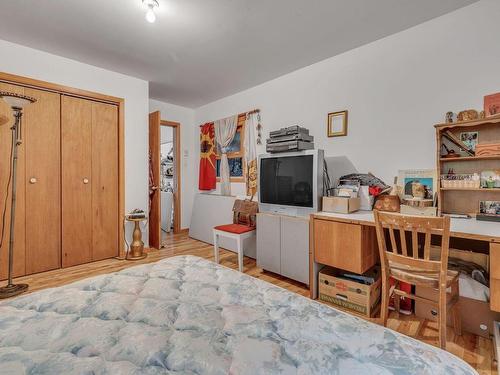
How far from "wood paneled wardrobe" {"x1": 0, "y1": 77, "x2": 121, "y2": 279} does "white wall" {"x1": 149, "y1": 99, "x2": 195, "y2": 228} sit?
1.53 metres

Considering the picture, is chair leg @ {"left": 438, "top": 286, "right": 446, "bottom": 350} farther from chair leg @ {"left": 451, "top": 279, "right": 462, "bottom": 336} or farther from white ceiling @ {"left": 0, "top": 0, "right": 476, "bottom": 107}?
white ceiling @ {"left": 0, "top": 0, "right": 476, "bottom": 107}

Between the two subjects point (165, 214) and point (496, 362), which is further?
point (165, 214)

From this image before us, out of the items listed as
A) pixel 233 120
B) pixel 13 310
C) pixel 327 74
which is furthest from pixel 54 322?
pixel 233 120

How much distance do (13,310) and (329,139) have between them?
2909 mm

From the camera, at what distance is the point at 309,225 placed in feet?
8.16

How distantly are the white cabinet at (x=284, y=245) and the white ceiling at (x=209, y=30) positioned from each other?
5.92 ft

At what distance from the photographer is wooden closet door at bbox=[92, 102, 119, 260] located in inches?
131

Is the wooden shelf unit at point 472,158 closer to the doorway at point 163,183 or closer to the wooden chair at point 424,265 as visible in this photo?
the wooden chair at point 424,265

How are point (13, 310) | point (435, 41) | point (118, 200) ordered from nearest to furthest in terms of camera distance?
point (13, 310)
point (435, 41)
point (118, 200)

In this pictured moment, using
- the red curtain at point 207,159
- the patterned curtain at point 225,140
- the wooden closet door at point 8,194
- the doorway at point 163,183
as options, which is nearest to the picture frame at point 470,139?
the patterned curtain at point 225,140

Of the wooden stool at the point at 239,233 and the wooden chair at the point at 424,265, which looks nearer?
the wooden chair at the point at 424,265

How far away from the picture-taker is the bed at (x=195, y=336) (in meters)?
0.75

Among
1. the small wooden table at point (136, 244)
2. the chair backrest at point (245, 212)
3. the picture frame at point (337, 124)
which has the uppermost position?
the picture frame at point (337, 124)

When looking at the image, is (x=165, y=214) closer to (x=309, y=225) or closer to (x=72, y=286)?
(x=309, y=225)
